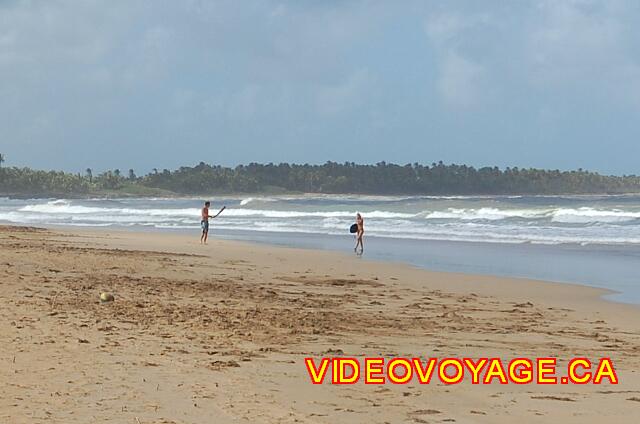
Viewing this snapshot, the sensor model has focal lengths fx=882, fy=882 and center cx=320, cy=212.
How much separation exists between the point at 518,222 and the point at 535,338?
31437 mm

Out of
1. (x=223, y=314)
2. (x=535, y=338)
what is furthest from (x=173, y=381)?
(x=535, y=338)

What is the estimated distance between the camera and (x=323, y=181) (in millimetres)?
115750

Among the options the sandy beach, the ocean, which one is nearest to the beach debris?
the sandy beach

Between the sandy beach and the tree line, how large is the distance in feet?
319

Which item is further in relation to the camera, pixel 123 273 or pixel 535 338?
pixel 123 273

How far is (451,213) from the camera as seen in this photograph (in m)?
46.8

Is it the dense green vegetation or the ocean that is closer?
the ocean

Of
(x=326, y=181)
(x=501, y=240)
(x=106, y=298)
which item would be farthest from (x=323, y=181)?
(x=106, y=298)

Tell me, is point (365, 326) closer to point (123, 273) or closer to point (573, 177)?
point (123, 273)

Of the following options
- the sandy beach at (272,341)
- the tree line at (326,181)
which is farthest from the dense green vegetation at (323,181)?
the sandy beach at (272,341)

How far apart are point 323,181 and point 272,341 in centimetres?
10823

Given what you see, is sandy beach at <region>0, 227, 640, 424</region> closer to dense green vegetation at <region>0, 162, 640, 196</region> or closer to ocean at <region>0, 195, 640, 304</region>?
ocean at <region>0, 195, 640, 304</region>

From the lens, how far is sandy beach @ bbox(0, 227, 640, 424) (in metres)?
5.34

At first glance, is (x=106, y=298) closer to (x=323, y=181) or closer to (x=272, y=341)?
(x=272, y=341)
